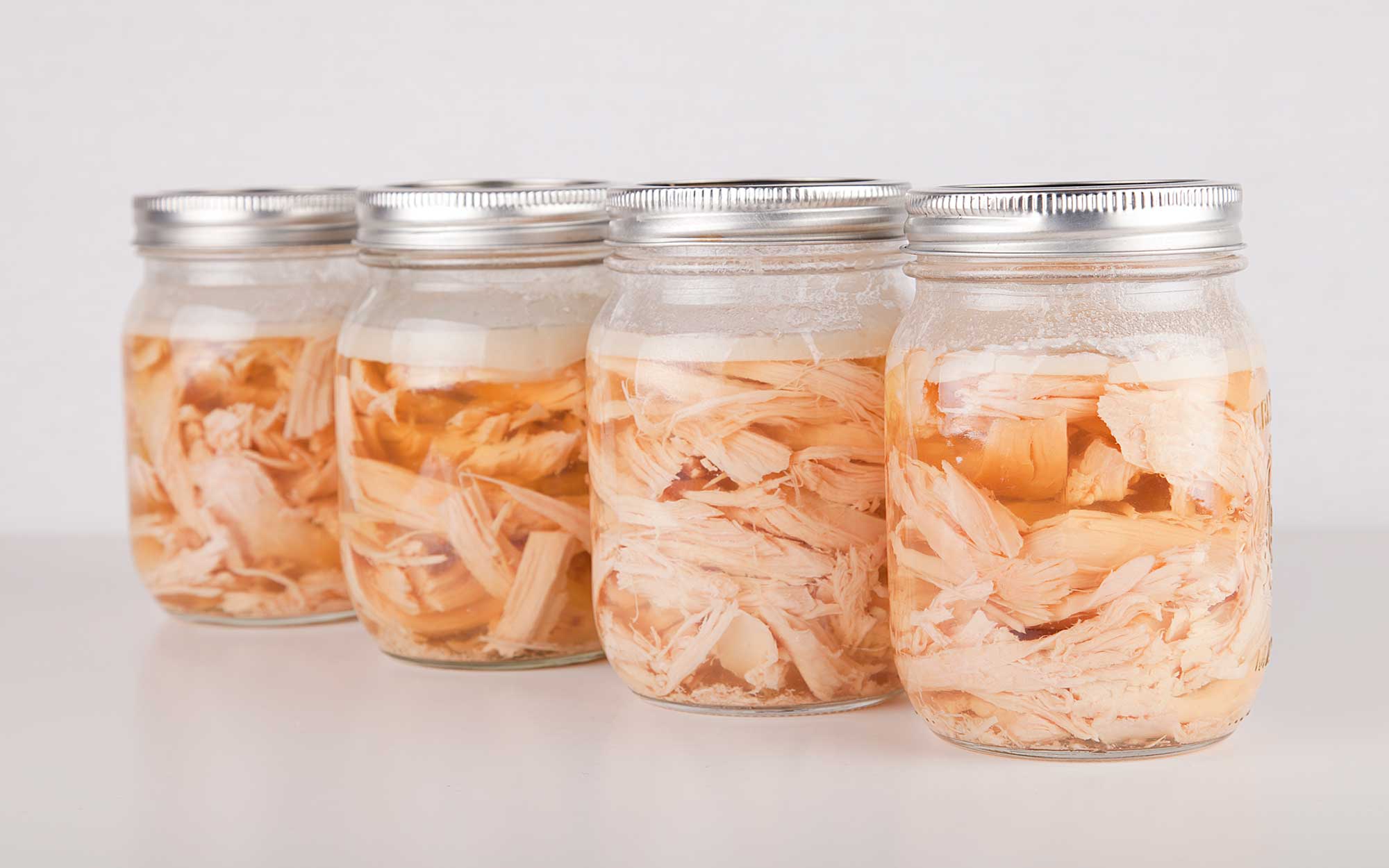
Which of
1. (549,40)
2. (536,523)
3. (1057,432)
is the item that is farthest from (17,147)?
(1057,432)

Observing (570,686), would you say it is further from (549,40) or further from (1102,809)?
(549,40)

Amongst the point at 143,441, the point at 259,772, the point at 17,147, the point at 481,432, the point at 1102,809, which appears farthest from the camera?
the point at 17,147

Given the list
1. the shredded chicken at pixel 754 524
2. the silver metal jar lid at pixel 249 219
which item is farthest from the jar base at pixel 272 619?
the shredded chicken at pixel 754 524

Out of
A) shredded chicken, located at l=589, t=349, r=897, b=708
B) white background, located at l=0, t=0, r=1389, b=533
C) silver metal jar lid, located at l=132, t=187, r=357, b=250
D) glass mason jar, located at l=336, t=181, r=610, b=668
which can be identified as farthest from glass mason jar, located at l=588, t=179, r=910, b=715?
white background, located at l=0, t=0, r=1389, b=533

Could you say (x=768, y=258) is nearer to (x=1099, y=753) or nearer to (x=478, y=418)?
(x=478, y=418)

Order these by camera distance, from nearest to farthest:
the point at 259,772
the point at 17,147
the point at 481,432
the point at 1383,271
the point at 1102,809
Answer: the point at 1102,809, the point at 259,772, the point at 481,432, the point at 1383,271, the point at 17,147

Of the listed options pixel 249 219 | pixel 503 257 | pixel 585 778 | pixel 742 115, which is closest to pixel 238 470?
pixel 249 219

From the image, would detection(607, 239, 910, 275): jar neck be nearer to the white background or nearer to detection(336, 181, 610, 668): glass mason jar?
detection(336, 181, 610, 668): glass mason jar

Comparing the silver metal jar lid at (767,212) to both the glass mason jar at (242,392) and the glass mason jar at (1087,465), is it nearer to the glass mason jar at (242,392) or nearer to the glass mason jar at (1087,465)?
the glass mason jar at (1087,465)
